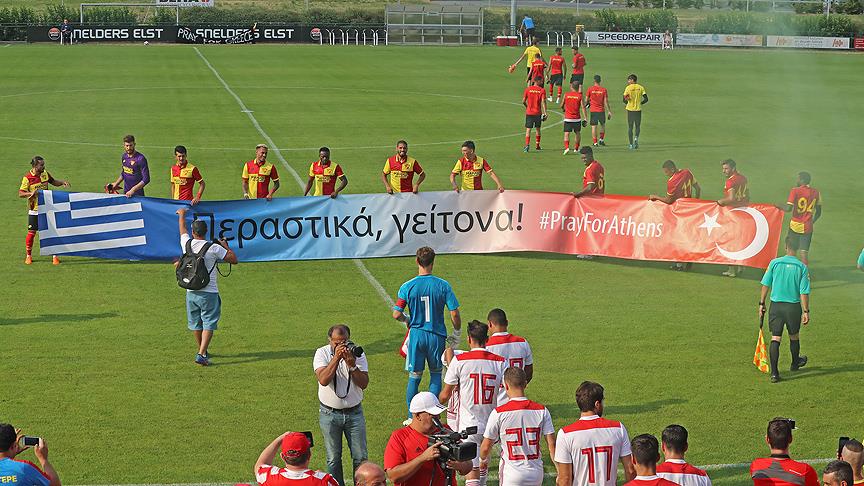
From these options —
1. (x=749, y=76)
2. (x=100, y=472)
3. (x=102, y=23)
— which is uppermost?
(x=102, y=23)

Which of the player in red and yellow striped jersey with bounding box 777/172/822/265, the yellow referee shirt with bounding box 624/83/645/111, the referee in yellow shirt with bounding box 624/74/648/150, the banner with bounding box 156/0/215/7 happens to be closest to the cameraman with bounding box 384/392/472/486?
the player in red and yellow striped jersey with bounding box 777/172/822/265

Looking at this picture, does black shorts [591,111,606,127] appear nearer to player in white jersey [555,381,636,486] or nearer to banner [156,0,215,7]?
player in white jersey [555,381,636,486]

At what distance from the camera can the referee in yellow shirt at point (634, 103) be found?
32.9m

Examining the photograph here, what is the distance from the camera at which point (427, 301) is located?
12391mm

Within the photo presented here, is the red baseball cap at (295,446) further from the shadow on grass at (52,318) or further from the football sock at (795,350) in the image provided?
the shadow on grass at (52,318)

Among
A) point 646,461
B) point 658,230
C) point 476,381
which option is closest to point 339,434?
point 476,381

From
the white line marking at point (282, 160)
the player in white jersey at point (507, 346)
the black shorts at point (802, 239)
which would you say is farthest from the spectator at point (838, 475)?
the black shorts at point (802, 239)

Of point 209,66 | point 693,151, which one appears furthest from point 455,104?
point 209,66

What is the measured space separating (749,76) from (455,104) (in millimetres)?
18478

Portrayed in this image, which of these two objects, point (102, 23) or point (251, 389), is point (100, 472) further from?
point (102, 23)

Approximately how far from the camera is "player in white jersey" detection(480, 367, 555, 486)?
9.51m

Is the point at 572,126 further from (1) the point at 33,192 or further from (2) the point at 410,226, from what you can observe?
(1) the point at 33,192

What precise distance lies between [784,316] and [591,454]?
6253 millimetres

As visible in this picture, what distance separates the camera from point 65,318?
666 inches
